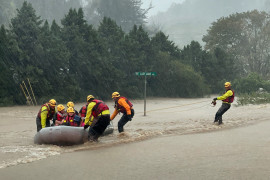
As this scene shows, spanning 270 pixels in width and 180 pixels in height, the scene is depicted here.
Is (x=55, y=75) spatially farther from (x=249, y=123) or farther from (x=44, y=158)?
(x=44, y=158)

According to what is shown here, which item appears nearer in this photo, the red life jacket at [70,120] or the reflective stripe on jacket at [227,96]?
the red life jacket at [70,120]

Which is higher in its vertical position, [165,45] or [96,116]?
[165,45]

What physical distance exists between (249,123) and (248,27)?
52933 millimetres

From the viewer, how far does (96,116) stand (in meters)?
11.8

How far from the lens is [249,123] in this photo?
17.8 m

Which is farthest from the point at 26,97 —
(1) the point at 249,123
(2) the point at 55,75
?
(1) the point at 249,123

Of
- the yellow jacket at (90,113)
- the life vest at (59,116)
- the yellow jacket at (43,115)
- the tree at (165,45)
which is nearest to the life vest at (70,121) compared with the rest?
the life vest at (59,116)

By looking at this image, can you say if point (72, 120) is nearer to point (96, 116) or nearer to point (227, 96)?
point (96, 116)

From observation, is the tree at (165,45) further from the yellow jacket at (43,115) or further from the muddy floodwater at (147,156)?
the yellow jacket at (43,115)

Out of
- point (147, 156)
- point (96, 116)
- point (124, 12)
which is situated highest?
point (124, 12)

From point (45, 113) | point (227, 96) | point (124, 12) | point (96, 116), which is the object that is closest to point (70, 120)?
point (45, 113)

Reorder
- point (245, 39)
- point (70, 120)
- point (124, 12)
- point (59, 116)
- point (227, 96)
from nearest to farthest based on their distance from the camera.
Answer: point (70, 120)
point (59, 116)
point (227, 96)
point (245, 39)
point (124, 12)

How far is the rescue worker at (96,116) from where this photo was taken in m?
11.8

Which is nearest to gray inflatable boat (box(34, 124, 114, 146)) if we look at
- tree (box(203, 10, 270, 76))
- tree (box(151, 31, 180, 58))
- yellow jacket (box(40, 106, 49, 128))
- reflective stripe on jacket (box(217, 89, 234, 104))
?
yellow jacket (box(40, 106, 49, 128))
